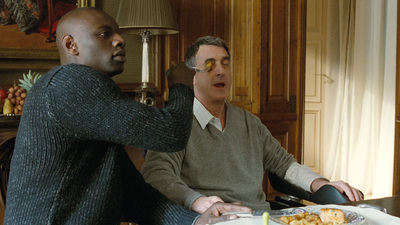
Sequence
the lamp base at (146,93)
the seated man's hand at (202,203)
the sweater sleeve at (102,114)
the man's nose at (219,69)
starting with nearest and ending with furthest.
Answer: the sweater sleeve at (102,114), the seated man's hand at (202,203), the man's nose at (219,69), the lamp base at (146,93)

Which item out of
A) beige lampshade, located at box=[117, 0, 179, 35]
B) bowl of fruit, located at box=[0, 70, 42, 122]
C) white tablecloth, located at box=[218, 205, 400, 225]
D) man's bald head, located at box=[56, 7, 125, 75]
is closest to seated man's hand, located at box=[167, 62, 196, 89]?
man's bald head, located at box=[56, 7, 125, 75]

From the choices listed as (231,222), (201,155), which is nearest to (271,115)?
(201,155)

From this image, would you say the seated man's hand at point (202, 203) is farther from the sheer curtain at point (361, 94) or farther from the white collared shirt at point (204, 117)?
the sheer curtain at point (361, 94)

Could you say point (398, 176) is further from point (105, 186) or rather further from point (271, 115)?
point (105, 186)

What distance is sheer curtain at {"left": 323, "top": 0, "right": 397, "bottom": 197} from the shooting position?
→ 15.0 feet

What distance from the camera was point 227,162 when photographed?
1.88m

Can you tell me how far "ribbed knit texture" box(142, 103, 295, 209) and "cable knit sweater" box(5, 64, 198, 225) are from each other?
548 millimetres

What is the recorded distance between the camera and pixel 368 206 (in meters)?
1.35

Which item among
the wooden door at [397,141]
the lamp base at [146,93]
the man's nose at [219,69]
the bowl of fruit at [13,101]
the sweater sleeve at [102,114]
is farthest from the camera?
the wooden door at [397,141]

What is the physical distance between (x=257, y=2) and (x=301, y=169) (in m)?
1.83

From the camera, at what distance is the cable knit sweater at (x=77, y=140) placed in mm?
1019

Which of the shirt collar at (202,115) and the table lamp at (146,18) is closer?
the shirt collar at (202,115)

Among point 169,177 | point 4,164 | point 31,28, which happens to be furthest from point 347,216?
point 31,28

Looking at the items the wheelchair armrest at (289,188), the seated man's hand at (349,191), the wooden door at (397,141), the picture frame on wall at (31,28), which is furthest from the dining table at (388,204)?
the wooden door at (397,141)
